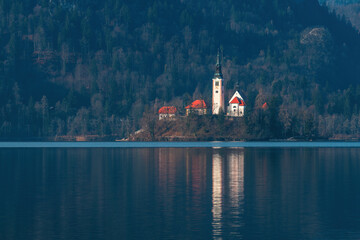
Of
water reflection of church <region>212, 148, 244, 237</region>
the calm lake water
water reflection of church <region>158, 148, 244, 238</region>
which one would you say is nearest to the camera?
the calm lake water

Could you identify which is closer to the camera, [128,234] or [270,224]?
[128,234]

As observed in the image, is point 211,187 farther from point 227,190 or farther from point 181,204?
point 181,204

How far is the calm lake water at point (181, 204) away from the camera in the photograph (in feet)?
136

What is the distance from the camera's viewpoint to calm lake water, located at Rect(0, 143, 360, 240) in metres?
41.6

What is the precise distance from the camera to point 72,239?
38.9 m

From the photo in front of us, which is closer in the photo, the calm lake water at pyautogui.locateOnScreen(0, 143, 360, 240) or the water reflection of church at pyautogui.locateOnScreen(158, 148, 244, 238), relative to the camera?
the calm lake water at pyautogui.locateOnScreen(0, 143, 360, 240)

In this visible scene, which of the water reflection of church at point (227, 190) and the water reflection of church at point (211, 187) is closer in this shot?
the water reflection of church at point (227, 190)

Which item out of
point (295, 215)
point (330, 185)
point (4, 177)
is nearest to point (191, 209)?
point (295, 215)

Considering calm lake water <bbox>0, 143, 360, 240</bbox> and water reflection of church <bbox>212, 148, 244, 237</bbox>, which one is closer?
calm lake water <bbox>0, 143, 360, 240</bbox>

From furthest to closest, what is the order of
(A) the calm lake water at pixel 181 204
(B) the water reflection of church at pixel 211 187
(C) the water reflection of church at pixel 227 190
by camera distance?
1. (B) the water reflection of church at pixel 211 187
2. (C) the water reflection of church at pixel 227 190
3. (A) the calm lake water at pixel 181 204

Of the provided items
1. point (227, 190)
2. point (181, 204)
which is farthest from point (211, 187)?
point (181, 204)

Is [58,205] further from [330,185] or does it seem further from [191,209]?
[330,185]

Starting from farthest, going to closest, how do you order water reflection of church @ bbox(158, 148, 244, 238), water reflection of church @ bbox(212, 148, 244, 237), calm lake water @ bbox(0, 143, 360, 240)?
water reflection of church @ bbox(158, 148, 244, 238)
water reflection of church @ bbox(212, 148, 244, 237)
calm lake water @ bbox(0, 143, 360, 240)

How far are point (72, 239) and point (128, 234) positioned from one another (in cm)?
379
